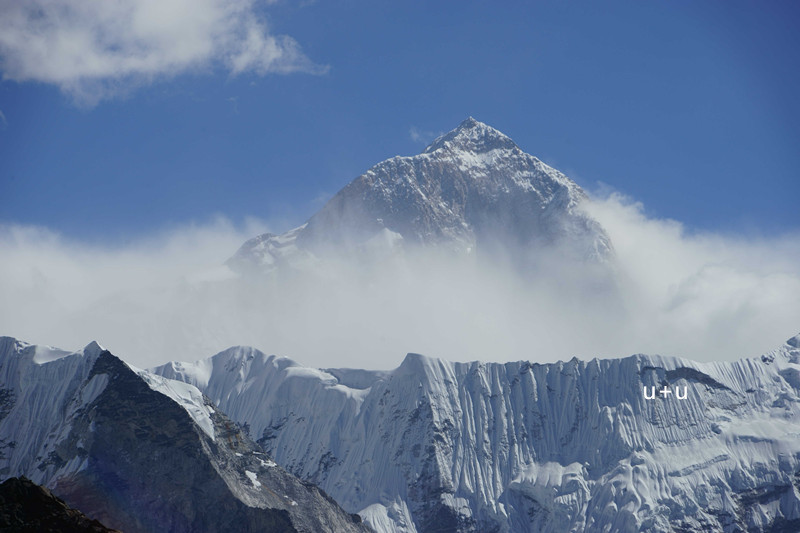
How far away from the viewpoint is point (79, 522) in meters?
111

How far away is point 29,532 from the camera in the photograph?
110375 mm

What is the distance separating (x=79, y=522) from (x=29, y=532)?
14.0 ft

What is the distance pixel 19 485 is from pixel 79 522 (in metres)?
6.89

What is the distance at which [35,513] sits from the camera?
368 ft

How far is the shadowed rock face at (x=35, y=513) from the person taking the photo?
110500 mm

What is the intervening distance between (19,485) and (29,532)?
4.97 m

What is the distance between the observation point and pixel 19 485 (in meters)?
113

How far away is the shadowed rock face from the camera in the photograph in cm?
11050
